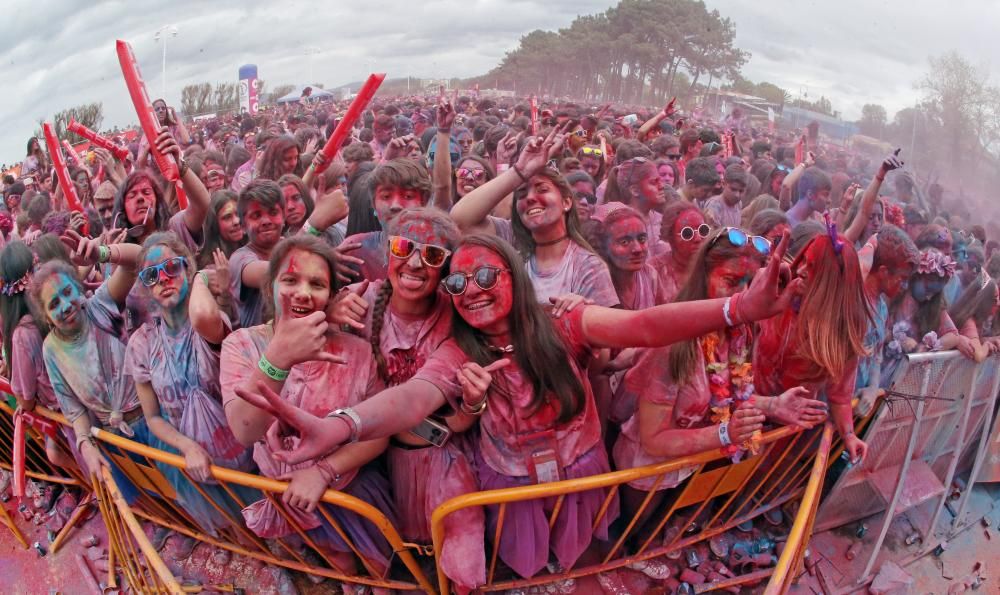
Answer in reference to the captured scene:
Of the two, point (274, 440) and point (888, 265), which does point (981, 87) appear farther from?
point (274, 440)

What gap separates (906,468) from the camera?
10.8ft

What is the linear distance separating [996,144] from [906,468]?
3.50 metres

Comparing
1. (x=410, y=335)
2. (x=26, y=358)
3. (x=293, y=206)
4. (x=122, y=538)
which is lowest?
(x=122, y=538)

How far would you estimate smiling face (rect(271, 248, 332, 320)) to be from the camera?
234cm

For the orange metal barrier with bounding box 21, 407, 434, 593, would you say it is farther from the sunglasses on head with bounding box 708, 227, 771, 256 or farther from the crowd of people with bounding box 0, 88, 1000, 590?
the sunglasses on head with bounding box 708, 227, 771, 256

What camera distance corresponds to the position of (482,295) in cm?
Answer: 228

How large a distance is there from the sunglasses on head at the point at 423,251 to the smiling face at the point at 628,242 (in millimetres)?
1238

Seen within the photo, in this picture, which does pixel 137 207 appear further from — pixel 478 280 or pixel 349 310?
pixel 478 280

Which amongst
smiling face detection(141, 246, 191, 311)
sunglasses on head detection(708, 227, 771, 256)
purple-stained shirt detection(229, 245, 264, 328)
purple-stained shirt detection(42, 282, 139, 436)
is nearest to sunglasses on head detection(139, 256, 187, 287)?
smiling face detection(141, 246, 191, 311)

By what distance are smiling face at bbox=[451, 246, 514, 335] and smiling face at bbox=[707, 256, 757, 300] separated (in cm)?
83

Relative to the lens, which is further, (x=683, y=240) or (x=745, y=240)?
(x=683, y=240)

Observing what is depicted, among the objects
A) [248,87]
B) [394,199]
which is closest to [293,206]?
[394,199]

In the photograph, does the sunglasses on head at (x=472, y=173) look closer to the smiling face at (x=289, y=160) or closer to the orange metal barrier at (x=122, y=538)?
the smiling face at (x=289, y=160)

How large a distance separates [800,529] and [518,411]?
1279 millimetres
